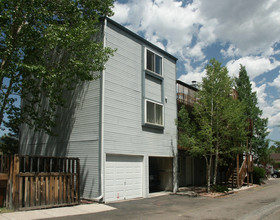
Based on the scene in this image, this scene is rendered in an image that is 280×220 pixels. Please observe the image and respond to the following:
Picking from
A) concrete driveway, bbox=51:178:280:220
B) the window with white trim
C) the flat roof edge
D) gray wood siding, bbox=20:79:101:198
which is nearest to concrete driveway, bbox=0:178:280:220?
concrete driveway, bbox=51:178:280:220

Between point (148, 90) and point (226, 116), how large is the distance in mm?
5116

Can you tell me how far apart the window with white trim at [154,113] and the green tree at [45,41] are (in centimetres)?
410

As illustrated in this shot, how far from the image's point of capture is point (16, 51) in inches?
476

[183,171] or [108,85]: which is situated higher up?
[108,85]

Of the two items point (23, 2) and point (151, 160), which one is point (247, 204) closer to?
point (151, 160)

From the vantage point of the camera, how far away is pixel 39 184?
10859 millimetres

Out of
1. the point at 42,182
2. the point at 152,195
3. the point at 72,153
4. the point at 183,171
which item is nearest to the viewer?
the point at 42,182

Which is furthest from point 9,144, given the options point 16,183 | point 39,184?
point 16,183

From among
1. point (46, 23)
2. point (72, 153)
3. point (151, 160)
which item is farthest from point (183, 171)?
point (46, 23)

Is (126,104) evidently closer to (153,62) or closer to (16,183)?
(153,62)

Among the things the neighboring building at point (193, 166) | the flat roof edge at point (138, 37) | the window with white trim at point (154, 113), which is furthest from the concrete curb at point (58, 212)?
the flat roof edge at point (138, 37)

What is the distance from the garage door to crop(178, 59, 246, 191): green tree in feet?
12.8

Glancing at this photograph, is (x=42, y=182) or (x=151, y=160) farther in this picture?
(x=151, y=160)

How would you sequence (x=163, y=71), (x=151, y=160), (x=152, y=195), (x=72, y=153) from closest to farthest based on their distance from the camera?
Result: (x=72, y=153), (x=152, y=195), (x=163, y=71), (x=151, y=160)
